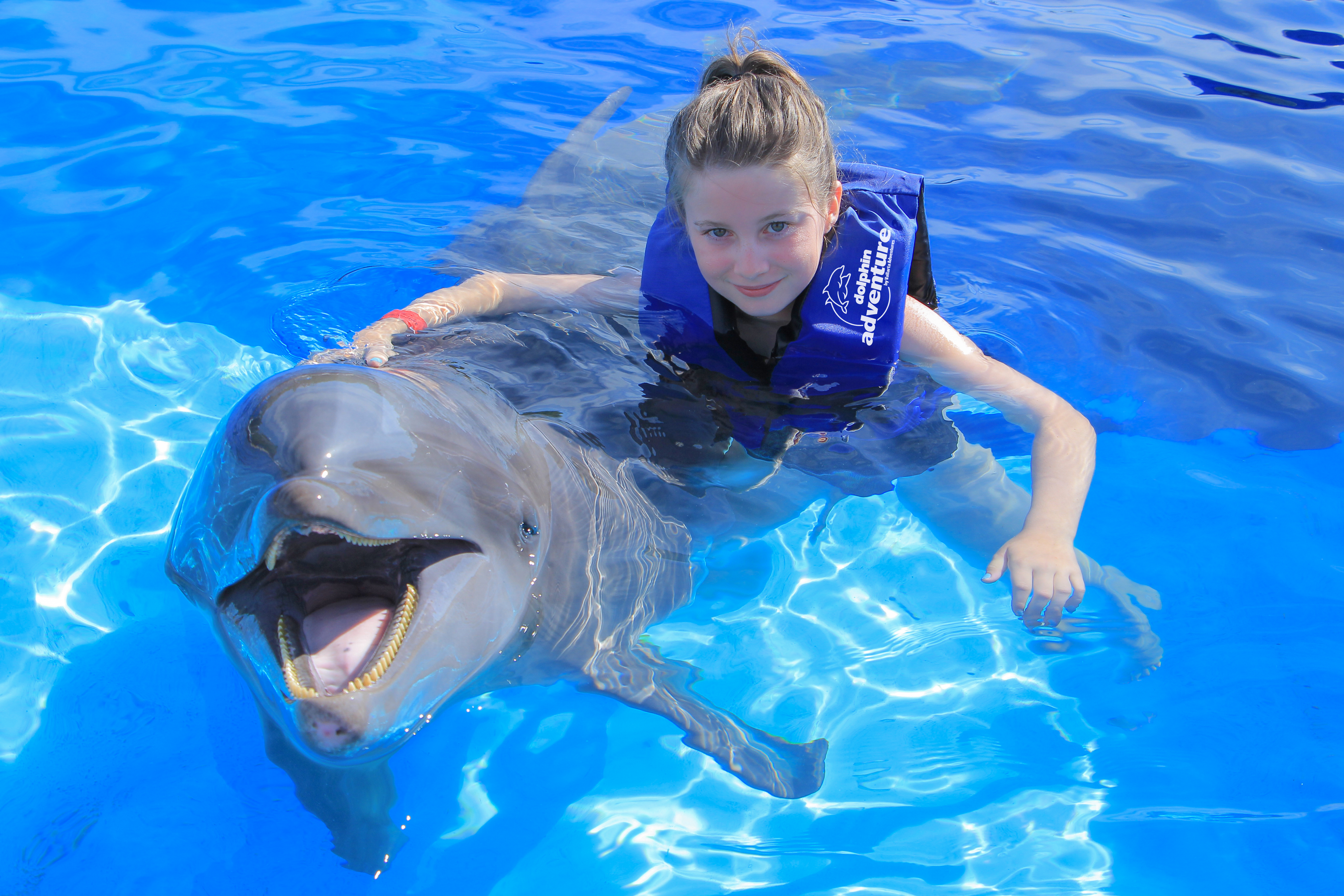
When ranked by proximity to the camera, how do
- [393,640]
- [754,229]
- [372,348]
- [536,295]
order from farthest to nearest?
1. [536,295]
2. [372,348]
3. [754,229]
4. [393,640]

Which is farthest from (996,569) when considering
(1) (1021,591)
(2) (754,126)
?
(2) (754,126)

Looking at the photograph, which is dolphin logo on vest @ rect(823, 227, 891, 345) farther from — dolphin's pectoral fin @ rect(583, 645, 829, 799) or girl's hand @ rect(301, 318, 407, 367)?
girl's hand @ rect(301, 318, 407, 367)

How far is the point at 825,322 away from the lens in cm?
385

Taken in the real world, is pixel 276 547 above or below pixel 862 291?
below

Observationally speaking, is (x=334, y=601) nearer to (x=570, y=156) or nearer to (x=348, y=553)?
(x=348, y=553)

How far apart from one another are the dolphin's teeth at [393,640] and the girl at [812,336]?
4.31ft

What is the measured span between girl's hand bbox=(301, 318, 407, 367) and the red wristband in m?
0.03

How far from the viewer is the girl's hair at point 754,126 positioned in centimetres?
328

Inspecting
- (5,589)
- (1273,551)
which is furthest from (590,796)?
(1273,551)

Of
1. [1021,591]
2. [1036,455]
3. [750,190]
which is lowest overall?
[1021,591]

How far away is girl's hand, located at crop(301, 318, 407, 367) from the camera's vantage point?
3357 millimetres

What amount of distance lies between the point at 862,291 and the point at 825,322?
197 millimetres

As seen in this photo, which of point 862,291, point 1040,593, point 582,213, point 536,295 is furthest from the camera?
point 582,213

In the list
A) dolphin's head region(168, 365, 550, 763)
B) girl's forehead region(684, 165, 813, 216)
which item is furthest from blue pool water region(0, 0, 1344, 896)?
girl's forehead region(684, 165, 813, 216)
